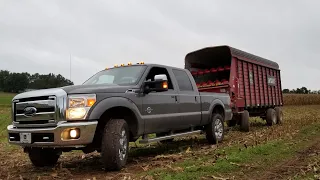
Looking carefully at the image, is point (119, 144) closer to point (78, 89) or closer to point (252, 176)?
point (78, 89)

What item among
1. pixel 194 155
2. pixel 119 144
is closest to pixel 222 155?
pixel 194 155

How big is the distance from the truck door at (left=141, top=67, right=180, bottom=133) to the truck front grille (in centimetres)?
175

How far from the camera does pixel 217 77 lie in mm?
13656

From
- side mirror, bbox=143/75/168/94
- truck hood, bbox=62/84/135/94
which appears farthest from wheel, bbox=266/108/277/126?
truck hood, bbox=62/84/135/94

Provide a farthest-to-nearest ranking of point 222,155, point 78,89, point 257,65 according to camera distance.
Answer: point 257,65 → point 222,155 → point 78,89

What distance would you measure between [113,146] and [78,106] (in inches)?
33.9

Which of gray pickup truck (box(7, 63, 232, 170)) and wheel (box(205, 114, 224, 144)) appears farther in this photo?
wheel (box(205, 114, 224, 144))

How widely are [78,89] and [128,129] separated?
119 cm

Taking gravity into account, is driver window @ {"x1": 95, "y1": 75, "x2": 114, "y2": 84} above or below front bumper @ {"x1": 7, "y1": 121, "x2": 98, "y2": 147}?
above

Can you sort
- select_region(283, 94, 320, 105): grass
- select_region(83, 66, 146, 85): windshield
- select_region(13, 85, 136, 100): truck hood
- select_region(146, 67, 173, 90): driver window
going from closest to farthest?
1. select_region(13, 85, 136, 100): truck hood
2. select_region(83, 66, 146, 85): windshield
3. select_region(146, 67, 173, 90): driver window
4. select_region(283, 94, 320, 105): grass

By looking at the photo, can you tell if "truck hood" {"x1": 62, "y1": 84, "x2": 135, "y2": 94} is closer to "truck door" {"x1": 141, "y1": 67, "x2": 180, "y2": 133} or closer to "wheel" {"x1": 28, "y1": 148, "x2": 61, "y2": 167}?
"truck door" {"x1": 141, "y1": 67, "x2": 180, "y2": 133}

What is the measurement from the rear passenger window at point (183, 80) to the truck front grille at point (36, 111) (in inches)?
135

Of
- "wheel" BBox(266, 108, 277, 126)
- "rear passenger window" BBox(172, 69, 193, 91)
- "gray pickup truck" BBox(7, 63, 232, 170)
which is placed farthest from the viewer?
"wheel" BBox(266, 108, 277, 126)

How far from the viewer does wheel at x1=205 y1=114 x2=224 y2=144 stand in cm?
917
